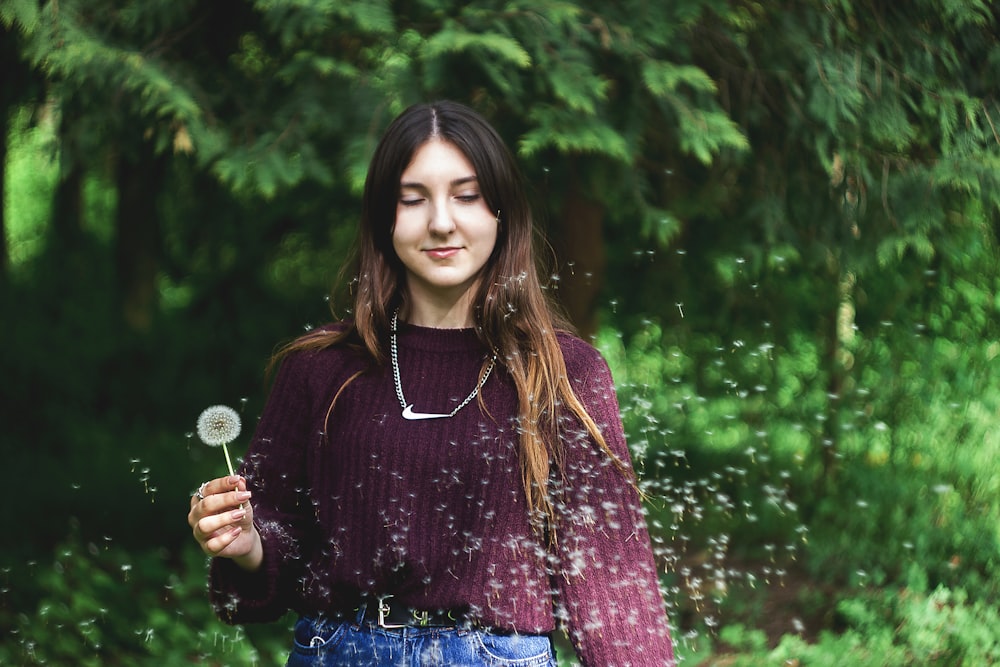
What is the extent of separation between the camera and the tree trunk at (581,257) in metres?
4.84

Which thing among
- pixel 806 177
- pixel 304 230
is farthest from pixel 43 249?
pixel 806 177

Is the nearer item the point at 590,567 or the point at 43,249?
the point at 590,567

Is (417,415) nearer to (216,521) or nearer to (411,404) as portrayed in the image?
(411,404)

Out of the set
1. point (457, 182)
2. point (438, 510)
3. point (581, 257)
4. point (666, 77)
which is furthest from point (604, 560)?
point (581, 257)

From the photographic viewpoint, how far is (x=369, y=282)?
221 cm

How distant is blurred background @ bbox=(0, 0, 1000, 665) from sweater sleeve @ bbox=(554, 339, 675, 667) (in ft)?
2.15

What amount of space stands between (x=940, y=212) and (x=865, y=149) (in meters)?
0.35

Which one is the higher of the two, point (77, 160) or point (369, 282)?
point (369, 282)

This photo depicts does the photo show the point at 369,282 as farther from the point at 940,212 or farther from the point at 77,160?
the point at 940,212

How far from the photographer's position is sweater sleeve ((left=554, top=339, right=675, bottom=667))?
1.91m

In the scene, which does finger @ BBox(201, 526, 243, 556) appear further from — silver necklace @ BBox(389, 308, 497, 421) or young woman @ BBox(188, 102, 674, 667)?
silver necklace @ BBox(389, 308, 497, 421)

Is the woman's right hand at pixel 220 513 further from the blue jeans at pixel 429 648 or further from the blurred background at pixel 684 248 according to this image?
the blurred background at pixel 684 248

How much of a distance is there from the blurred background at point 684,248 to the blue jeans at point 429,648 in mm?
631

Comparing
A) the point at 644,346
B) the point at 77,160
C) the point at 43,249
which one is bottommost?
the point at 43,249
